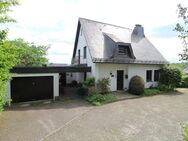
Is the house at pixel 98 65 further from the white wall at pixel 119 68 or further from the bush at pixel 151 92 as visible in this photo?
the bush at pixel 151 92

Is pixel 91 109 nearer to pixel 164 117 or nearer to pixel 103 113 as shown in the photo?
pixel 103 113

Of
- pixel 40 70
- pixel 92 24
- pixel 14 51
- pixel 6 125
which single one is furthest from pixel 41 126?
pixel 92 24

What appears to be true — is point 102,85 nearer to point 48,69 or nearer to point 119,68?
point 119,68

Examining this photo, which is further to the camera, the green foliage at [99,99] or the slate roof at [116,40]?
the slate roof at [116,40]

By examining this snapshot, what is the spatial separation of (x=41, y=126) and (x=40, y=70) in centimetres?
618

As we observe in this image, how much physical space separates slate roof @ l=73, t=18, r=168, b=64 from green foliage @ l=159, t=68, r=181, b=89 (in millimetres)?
1406

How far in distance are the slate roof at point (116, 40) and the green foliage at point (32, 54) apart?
5.31m

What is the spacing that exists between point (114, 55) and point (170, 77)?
7009mm

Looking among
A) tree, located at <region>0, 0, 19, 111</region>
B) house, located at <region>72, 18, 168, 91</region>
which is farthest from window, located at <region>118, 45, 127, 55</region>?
tree, located at <region>0, 0, 19, 111</region>

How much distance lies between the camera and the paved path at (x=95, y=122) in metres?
7.57

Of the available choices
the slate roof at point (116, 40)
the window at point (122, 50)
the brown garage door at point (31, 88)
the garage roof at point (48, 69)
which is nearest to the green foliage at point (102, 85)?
the garage roof at point (48, 69)

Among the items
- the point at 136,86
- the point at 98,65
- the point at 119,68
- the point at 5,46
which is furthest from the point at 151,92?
the point at 5,46

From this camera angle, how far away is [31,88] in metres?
13.9

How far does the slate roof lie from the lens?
17.2m
